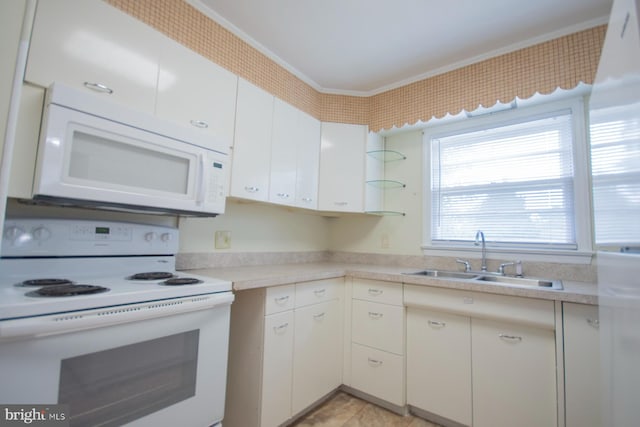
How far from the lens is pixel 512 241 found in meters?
2.09

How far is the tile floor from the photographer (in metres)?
1.76

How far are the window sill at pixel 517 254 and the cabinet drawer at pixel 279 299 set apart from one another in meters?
1.27

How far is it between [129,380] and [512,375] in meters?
1.76

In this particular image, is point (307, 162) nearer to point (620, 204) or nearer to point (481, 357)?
point (481, 357)

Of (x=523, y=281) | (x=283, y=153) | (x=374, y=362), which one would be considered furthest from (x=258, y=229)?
(x=523, y=281)

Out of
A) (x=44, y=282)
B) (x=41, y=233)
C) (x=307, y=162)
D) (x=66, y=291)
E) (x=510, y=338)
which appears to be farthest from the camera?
(x=307, y=162)

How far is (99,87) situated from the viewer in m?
1.22

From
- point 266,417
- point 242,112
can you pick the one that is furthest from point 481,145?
point 266,417

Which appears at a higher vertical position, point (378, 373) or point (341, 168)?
point (341, 168)

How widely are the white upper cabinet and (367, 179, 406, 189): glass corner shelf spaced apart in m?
1.30

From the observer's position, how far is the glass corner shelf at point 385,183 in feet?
8.41

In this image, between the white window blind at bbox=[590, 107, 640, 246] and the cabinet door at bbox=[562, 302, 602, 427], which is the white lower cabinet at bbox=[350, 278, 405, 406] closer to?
the cabinet door at bbox=[562, 302, 602, 427]

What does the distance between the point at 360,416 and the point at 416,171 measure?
1.86 metres

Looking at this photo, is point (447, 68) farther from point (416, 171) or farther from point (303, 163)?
point (303, 163)
